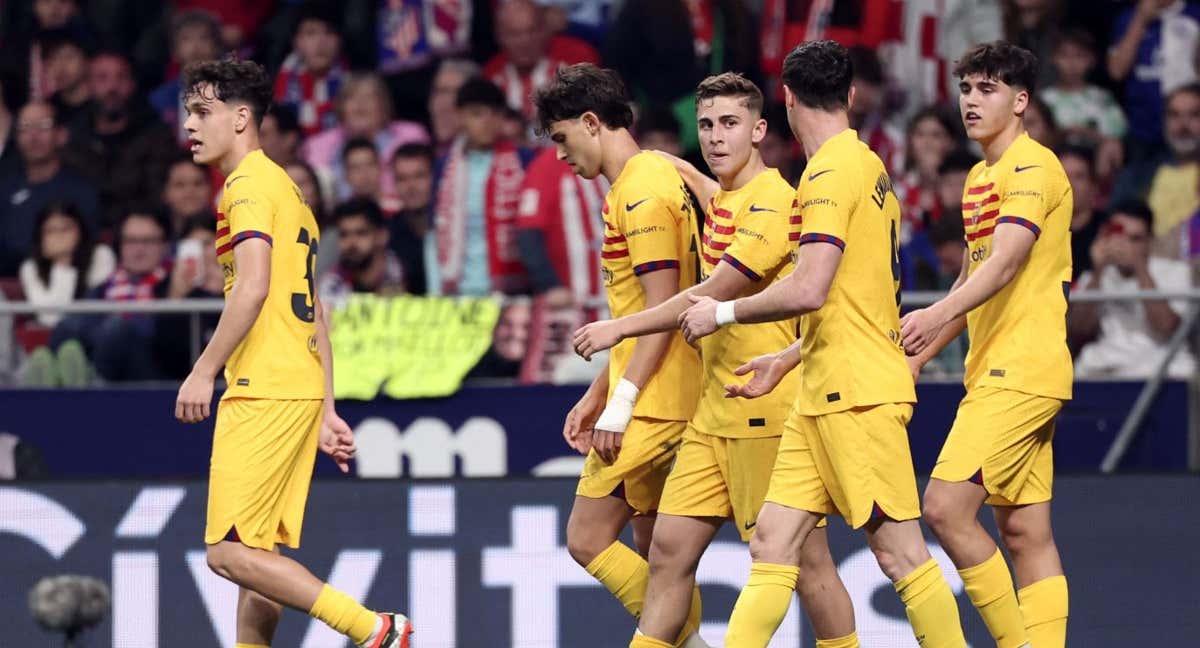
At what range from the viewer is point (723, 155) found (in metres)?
7.05

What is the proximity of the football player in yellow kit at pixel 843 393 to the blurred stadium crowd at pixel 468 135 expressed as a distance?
3.24 meters

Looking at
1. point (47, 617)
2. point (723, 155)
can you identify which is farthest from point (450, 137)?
point (47, 617)

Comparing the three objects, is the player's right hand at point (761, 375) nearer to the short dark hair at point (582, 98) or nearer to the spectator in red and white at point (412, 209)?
the short dark hair at point (582, 98)

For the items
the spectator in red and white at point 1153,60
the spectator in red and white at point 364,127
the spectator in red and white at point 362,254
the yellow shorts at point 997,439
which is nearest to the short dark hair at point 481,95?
the spectator in red and white at point 364,127

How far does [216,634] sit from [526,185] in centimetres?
321

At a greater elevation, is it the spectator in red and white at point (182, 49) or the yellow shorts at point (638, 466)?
the spectator in red and white at point (182, 49)

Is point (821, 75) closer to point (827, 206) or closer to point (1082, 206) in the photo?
point (827, 206)

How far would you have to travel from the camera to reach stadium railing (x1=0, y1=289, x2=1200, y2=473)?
9.38 m

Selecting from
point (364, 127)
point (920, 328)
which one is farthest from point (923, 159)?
point (920, 328)

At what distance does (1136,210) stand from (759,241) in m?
4.52

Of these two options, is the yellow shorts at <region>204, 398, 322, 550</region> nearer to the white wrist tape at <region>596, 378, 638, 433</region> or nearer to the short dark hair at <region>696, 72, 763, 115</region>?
the white wrist tape at <region>596, 378, 638, 433</region>

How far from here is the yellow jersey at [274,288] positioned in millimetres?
7145

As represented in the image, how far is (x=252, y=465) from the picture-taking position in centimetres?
710

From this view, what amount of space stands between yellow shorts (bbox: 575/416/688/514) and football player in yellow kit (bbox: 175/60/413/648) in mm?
855
